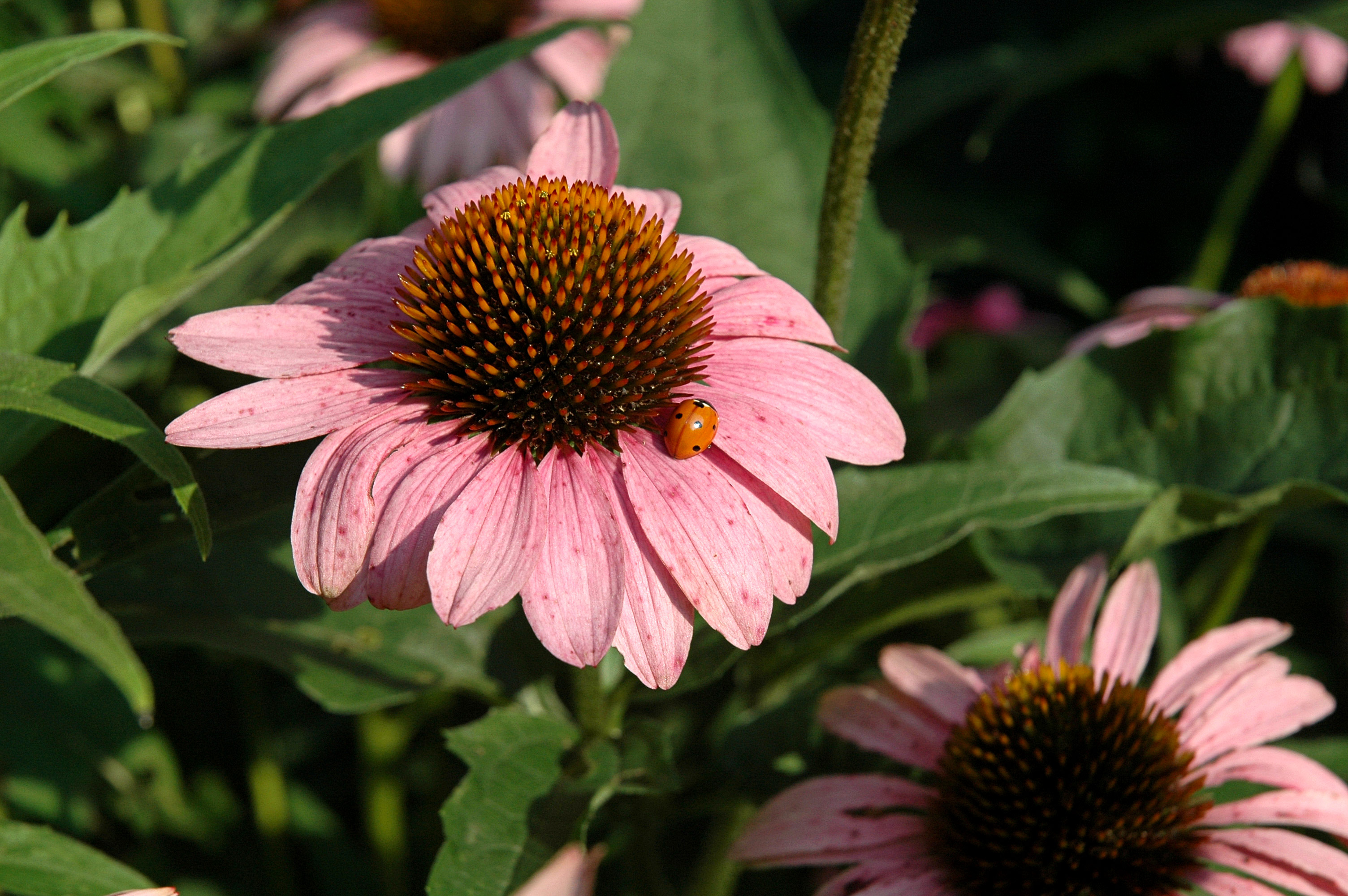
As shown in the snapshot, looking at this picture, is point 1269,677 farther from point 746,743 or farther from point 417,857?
point 417,857

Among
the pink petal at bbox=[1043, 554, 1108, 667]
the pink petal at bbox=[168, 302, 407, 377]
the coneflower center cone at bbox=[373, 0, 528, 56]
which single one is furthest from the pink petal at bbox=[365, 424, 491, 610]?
the coneflower center cone at bbox=[373, 0, 528, 56]

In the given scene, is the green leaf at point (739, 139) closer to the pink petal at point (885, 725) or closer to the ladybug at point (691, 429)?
the pink petal at point (885, 725)

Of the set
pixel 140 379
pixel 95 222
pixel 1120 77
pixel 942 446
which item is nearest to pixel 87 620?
pixel 95 222

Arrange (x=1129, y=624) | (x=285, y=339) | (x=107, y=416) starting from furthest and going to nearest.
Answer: (x=1129, y=624)
(x=285, y=339)
(x=107, y=416)

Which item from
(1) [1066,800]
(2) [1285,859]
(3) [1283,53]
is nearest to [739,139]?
(1) [1066,800]

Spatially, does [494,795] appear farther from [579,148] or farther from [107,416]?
[579,148]
